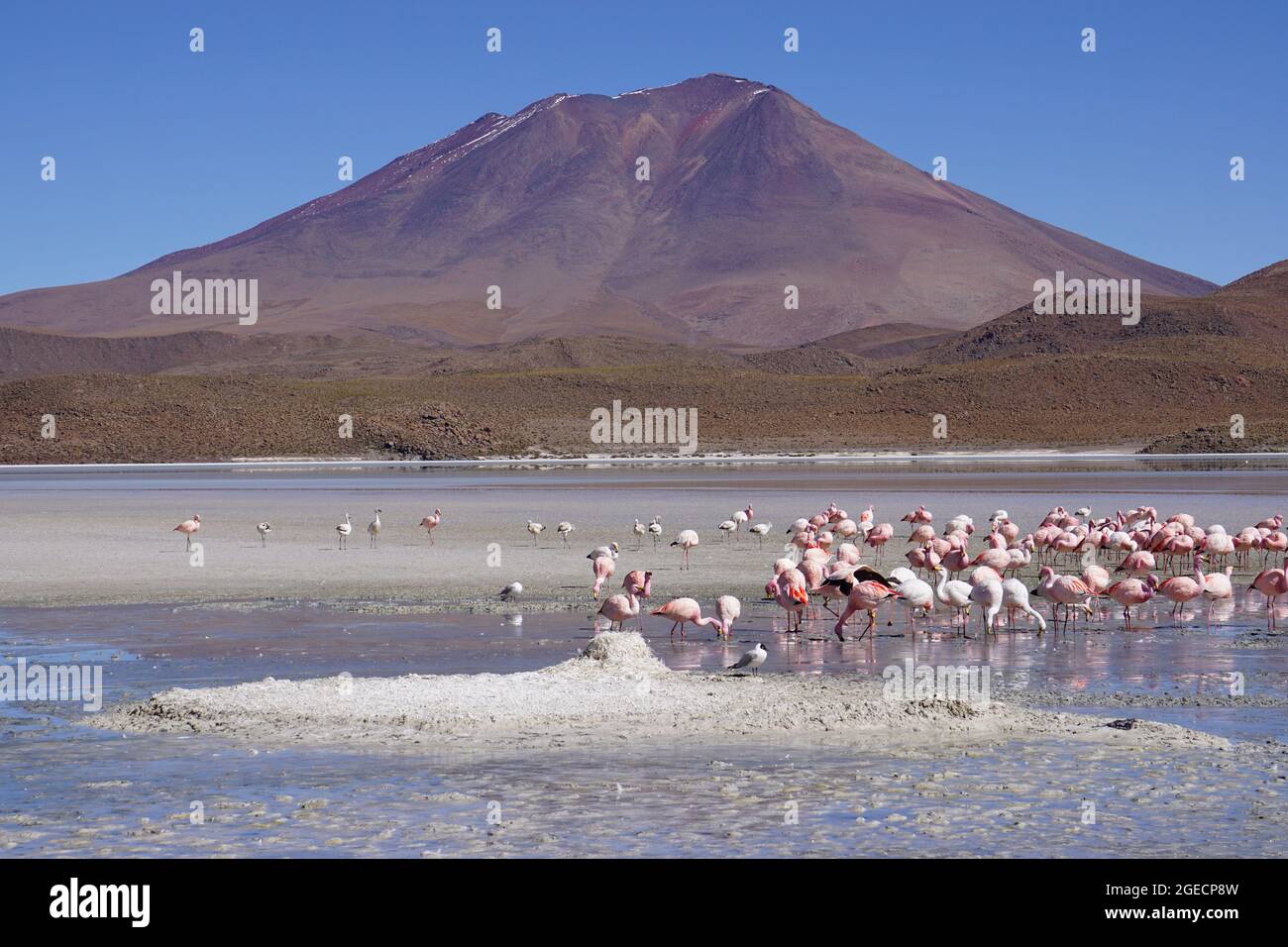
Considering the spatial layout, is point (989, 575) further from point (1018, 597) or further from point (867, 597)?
point (867, 597)

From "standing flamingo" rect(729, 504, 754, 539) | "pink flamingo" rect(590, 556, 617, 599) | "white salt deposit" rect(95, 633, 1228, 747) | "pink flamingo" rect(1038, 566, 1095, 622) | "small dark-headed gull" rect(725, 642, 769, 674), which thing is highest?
"standing flamingo" rect(729, 504, 754, 539)

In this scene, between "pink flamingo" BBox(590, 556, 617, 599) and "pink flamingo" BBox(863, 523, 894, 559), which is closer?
"pink flamingo" BBox(590, 556, 617, 599)

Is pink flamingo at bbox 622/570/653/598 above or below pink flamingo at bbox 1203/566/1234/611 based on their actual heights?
above

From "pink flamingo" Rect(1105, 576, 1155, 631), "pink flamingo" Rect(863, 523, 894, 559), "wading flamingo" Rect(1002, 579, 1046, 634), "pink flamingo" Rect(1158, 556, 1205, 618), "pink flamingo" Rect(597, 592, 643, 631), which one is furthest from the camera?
"pink flamingo" Rect(863, 523, 894, 559)

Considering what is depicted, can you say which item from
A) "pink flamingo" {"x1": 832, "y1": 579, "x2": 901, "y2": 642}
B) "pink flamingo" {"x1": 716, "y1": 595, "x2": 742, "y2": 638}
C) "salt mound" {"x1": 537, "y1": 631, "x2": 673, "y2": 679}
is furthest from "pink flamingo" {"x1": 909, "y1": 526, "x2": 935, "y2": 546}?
"salt mound" {"x1": 537, "y1": 631, "x2": 673, "y2": 679}

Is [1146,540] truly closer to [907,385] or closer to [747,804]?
[747,804]

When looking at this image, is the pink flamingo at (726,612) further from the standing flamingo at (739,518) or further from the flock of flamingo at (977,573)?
the standing flamingo at (739,518)

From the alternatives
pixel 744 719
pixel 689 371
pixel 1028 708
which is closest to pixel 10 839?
pixel 744 719

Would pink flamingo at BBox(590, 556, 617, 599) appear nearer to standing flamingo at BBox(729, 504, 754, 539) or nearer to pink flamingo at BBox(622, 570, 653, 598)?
pink flamingo at BBox(622, 570, 653, 598)
